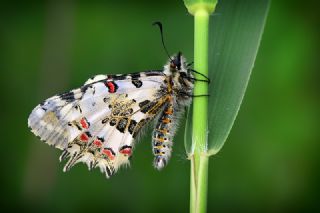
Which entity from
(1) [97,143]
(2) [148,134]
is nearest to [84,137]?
(1) [97,143]

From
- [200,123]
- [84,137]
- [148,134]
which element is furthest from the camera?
[148,134]

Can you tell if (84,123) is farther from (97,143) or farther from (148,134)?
(148,134)

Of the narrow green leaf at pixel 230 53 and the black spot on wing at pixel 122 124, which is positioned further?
the black spot on wing at pixel 122 124

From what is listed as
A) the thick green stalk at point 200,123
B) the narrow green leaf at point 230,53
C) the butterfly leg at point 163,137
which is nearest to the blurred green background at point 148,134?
the butterfly leg at point 163,137

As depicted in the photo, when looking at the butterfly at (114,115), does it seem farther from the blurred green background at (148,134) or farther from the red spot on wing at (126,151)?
the blurred green background at (148,134)

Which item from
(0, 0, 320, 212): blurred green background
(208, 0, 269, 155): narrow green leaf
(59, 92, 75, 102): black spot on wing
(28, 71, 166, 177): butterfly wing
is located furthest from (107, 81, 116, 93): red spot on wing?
(0, 0, 320, 212): blurred green background

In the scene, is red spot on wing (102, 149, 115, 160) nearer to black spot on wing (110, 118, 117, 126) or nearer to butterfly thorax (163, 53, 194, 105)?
black spot on wing (110, 118, 117, 126)
